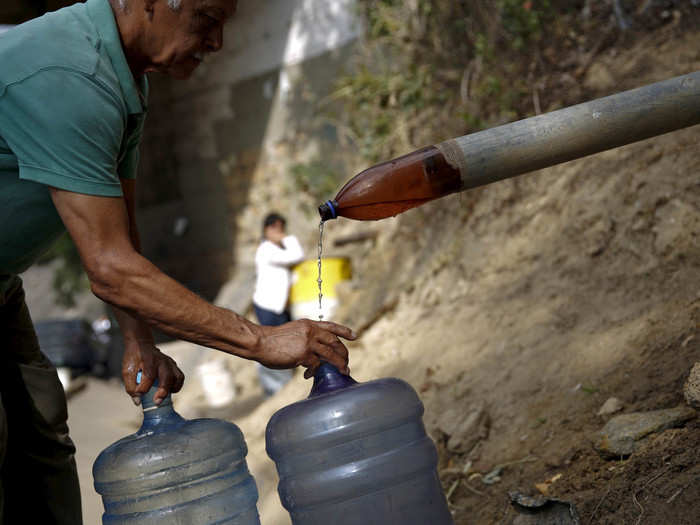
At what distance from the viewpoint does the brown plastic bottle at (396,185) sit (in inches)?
86.1

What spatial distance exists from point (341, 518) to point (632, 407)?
1407mm

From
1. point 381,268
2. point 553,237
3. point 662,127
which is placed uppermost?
point 662,127

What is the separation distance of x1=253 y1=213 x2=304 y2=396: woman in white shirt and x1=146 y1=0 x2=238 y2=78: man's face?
206 inches

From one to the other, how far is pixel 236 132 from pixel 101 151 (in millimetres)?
9646

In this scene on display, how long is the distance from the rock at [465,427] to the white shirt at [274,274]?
3.62 metres

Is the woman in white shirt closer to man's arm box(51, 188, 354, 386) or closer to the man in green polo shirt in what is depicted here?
the man in green polo shirt

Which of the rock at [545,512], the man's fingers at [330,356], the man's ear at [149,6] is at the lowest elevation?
Answer: the rock at [545,512]

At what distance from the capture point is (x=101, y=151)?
190 centimetres

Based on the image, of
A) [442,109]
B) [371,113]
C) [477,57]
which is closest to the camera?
[477,57]

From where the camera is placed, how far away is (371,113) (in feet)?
27.5

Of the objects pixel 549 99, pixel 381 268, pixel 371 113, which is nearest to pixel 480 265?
pixel 549 99

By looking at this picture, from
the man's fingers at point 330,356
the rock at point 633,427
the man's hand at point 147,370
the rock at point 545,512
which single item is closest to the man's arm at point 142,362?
the man's hand at point 147,370

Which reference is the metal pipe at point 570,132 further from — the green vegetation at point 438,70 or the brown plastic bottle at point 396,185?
the green vegetation at point 438,70

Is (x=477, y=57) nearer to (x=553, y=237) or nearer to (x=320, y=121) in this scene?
(x=553, y=237)
